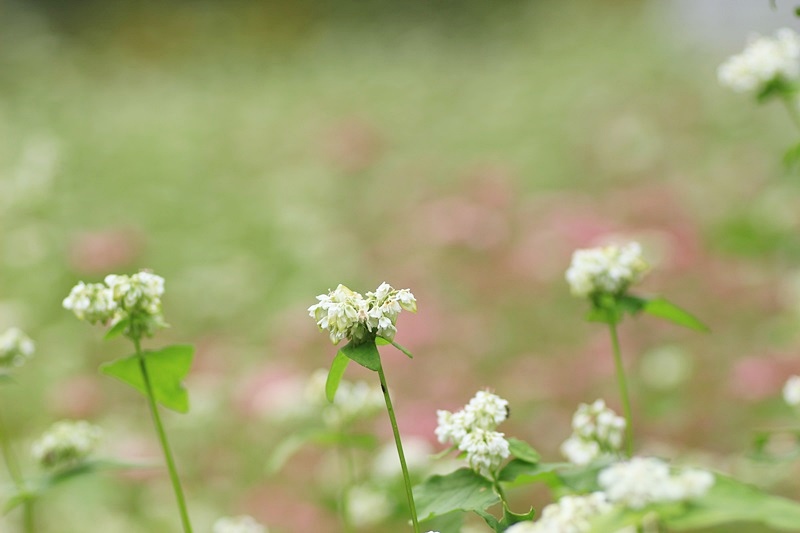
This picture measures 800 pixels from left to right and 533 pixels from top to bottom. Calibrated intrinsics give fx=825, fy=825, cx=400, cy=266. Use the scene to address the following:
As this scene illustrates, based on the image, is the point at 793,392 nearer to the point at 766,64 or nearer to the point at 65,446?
the point at 766,64

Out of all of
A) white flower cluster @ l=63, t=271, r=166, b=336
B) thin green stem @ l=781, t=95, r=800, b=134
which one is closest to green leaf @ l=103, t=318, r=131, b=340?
white flower cluster @ l=63, t=271, r=166, b=336

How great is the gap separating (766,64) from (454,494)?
0.82 meters

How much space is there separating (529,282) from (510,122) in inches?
100

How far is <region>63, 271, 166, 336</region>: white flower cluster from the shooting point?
89 cm

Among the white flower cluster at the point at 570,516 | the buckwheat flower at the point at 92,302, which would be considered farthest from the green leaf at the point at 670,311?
the buckwheat flower at the point at 92,302

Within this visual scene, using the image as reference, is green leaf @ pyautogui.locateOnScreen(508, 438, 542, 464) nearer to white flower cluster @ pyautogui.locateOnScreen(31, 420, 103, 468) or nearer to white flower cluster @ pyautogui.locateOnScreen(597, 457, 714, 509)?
white flower cluster @ pyautogui.locateOnScreen(597, 457, 714, 509)

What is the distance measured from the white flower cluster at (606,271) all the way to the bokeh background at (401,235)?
1.38 ft

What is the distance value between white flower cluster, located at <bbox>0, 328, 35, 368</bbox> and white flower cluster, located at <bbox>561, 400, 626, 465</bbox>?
719mm

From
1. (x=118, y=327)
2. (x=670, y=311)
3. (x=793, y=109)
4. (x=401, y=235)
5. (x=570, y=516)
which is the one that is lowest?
(x=570, y=516)

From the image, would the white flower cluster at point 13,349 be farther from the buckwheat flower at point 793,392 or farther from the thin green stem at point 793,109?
the thin green stem at point 793,109

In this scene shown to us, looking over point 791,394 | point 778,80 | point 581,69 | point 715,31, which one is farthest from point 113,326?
point 715,31

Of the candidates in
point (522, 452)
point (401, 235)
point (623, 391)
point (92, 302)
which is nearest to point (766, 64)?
point (623, 391)

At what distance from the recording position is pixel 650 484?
55 cm

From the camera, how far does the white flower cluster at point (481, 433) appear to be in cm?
76
